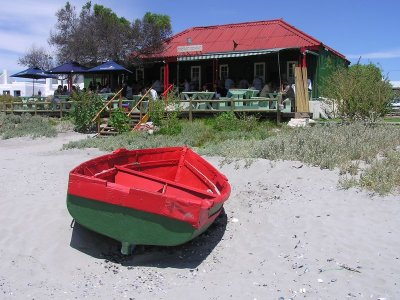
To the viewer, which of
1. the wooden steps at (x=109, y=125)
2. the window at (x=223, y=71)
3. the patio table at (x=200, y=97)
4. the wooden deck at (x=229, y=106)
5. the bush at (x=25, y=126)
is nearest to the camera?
the wooden deck at (x=229, y=106)

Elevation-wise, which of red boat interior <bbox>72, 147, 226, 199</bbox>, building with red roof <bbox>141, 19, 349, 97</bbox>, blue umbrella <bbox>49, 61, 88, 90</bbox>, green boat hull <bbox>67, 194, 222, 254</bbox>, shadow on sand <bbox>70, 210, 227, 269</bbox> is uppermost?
building with red roof <bbox>141, 19, 349, 97</bbox>

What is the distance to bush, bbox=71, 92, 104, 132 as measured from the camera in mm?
19203

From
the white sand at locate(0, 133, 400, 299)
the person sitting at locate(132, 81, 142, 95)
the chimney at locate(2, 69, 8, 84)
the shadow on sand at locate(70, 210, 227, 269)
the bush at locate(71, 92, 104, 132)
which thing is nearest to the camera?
the white sand at locate(0, 133, 400, 299)

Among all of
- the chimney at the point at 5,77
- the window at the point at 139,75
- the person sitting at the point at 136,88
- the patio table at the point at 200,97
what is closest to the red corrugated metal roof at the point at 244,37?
the person sitting at the point at 136,88

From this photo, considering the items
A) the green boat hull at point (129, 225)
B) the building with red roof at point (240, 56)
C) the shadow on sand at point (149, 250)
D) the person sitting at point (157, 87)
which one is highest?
the building with red roof at point (240, 56)

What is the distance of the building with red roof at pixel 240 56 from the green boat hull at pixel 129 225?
14.9 m

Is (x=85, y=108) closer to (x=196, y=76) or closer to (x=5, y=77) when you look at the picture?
(x=196, y=76)

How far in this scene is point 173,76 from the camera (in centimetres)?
2627

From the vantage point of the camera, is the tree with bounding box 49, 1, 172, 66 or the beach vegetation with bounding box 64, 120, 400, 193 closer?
the beach vegetation with bounding box 64, 120, 400, 193

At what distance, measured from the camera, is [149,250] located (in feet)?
21.6

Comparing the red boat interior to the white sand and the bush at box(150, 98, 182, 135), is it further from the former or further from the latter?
the bush at box(150, 98, 182, 135)

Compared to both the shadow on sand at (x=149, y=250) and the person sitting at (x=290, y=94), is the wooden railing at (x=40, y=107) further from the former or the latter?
the shadow on sand at (x=149, y=250)

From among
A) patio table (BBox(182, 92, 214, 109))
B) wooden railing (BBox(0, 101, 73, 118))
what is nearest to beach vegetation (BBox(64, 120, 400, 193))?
patio table (BBox(182, 92, 214, 109))

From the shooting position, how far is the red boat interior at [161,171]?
7.45m
